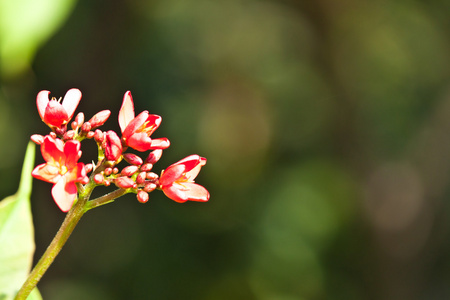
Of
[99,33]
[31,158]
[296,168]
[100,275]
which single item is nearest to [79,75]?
[99,33]

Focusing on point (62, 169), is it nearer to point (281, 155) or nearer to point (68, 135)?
point (68, 135)

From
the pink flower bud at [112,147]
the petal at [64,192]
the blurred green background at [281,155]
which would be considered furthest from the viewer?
the blurred green background at [281,155]

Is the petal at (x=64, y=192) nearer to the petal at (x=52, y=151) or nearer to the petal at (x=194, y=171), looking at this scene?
the petal at (x=52, y=151)

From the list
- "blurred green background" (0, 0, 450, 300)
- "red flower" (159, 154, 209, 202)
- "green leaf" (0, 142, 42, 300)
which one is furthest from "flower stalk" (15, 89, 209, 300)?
"blurred green background" (0, 0, 450, 300)

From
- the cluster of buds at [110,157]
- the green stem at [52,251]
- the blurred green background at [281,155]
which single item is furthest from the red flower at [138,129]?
the blurred green background at [281,155]

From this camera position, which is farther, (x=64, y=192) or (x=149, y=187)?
(x=149, y=187)

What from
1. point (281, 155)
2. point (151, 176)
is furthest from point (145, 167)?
point (281, 155)
